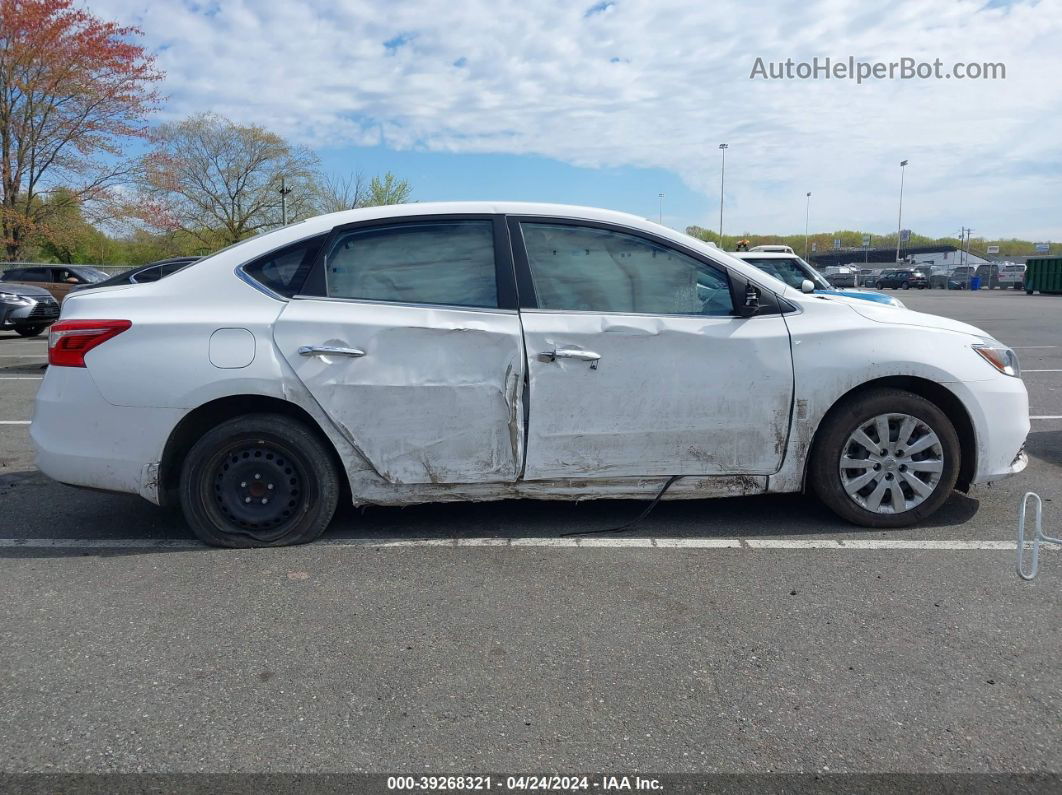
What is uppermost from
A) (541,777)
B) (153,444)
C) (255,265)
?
(255,265)

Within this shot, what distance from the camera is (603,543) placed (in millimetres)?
4367

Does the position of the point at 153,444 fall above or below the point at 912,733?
above

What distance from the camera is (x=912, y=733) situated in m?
2.66

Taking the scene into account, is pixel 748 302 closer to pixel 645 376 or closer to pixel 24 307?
pixel 645 376

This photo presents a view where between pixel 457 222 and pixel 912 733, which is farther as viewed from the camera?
pixel 457 222

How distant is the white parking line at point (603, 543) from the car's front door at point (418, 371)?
34 cm

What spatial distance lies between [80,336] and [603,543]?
2814 millimetres

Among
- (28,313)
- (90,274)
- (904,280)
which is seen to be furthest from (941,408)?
(904,280)

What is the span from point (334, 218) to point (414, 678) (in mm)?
2504

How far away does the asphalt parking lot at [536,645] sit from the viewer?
8.58 feet

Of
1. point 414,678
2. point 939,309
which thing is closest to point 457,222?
point 414,678

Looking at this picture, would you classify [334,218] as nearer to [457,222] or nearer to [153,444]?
[457,222]

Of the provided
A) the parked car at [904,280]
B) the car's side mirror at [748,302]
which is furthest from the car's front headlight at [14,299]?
the parked car at [904,280]

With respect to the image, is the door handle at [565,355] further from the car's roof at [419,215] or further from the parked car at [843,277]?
the parked car at [843,277]
